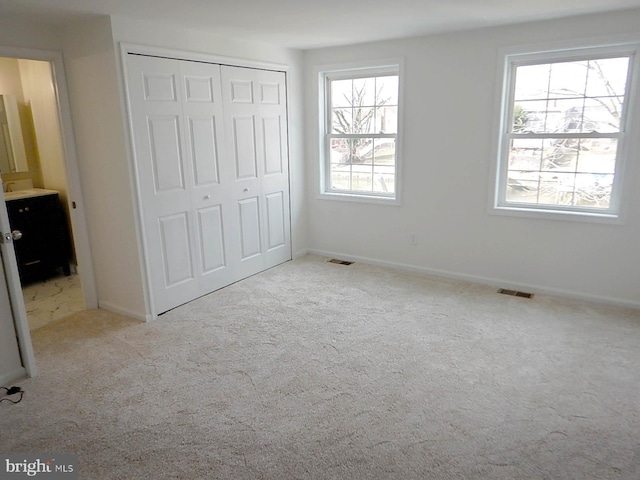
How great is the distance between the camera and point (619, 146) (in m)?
3.65

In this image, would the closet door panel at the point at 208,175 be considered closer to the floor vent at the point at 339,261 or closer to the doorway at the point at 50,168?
the doorway at the point at 50,168

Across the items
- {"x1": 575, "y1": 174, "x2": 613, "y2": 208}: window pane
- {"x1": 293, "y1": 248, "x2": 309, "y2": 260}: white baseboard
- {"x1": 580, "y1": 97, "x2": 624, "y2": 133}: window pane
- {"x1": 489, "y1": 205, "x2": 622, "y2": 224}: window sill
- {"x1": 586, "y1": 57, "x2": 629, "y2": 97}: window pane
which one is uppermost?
{"x1": 586, "y1": 57, "x2": 629, "y2": 97}: window pane

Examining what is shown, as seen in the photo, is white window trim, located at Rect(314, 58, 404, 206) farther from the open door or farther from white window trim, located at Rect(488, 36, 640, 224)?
the open door

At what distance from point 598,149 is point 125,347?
403 cm

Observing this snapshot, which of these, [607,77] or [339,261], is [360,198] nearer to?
[339,261]

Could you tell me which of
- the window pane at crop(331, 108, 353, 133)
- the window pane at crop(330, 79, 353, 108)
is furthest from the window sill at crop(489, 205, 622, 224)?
the window pane at crop(330, 79, 353, 108)

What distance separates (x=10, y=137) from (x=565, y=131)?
524 centimetres

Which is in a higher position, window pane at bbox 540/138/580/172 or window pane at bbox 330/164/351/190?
window pane at bbox 540/138/580/172

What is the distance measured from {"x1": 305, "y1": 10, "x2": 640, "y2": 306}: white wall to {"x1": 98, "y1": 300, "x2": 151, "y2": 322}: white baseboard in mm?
2448

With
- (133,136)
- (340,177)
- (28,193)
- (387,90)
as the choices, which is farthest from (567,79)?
(28,193)

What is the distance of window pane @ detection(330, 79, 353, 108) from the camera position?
4.93m

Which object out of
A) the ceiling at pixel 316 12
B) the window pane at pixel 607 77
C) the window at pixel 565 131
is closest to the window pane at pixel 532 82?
the window at pixel 565 131

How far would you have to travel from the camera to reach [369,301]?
400 cm

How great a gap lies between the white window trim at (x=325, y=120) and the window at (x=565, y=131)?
3.20 feet
